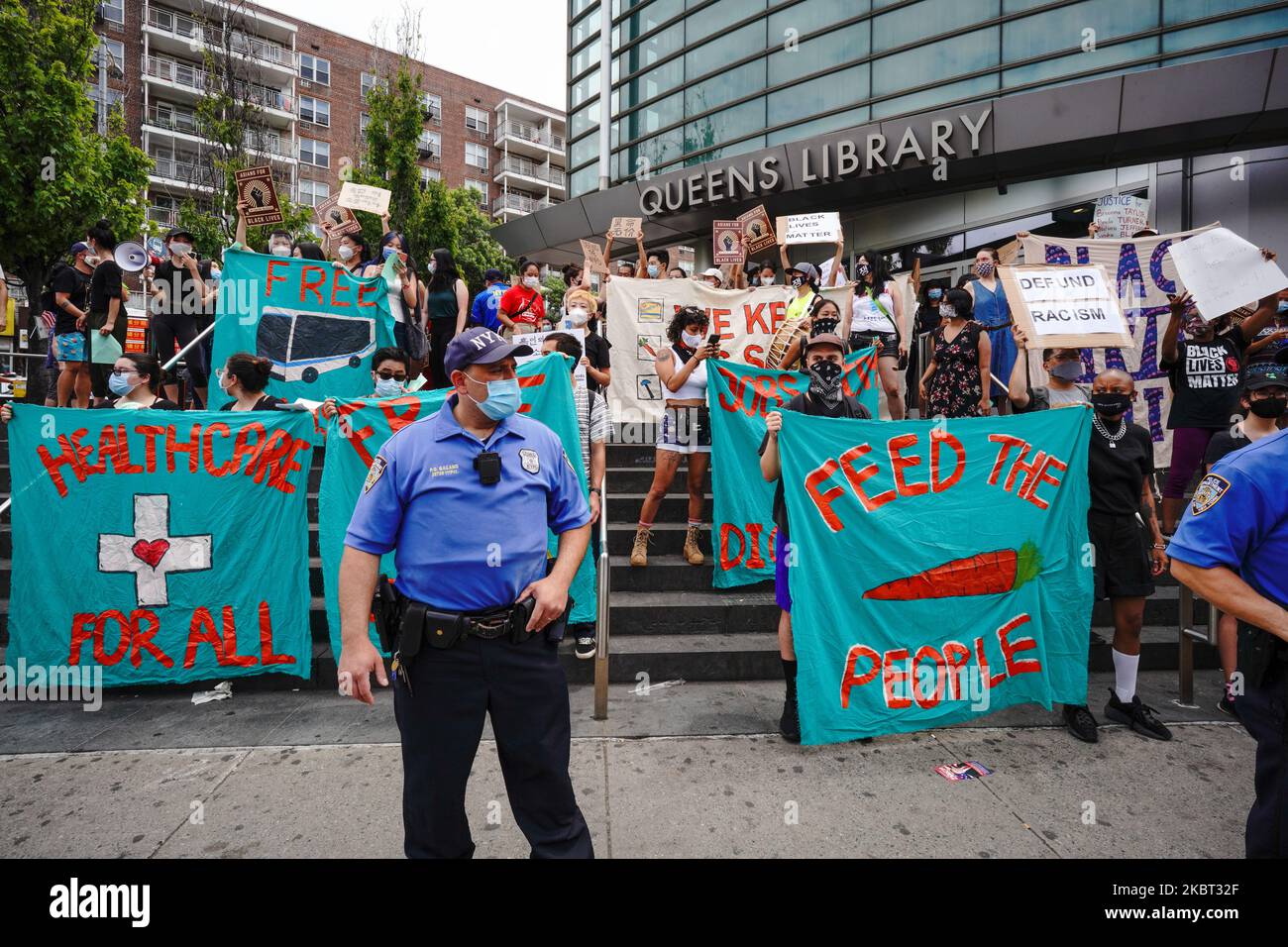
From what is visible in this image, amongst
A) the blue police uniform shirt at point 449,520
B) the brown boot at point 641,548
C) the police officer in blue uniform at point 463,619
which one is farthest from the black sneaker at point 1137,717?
the blue police uniform shirt at point 449,520

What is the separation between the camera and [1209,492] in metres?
2.07

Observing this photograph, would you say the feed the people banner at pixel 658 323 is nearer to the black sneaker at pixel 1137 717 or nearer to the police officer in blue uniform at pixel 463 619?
the black sneaker at pixel 1137 717

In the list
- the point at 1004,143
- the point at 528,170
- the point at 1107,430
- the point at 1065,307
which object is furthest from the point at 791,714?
the point at 528,170

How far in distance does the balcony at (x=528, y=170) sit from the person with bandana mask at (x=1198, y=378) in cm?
4906

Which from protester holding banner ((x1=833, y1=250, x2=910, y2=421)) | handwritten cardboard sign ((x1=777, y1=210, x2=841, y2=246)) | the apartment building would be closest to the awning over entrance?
protester holding banner ((x1=833, y1=250, x2=910, y2=421))

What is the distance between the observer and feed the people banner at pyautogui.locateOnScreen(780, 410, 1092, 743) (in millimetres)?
3768

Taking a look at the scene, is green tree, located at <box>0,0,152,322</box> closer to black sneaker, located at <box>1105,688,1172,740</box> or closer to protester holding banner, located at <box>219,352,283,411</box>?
protester holding banner, located at <box>219,352,283,411</box>

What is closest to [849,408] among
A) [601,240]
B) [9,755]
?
[9,755]

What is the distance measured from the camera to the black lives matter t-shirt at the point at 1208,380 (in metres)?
5.61

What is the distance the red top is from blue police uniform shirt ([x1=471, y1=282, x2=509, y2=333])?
0.09 meters

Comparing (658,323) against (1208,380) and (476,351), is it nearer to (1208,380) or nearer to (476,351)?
(1208,380)

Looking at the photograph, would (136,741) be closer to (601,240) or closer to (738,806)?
(738,806)

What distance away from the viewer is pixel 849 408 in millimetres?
4242
